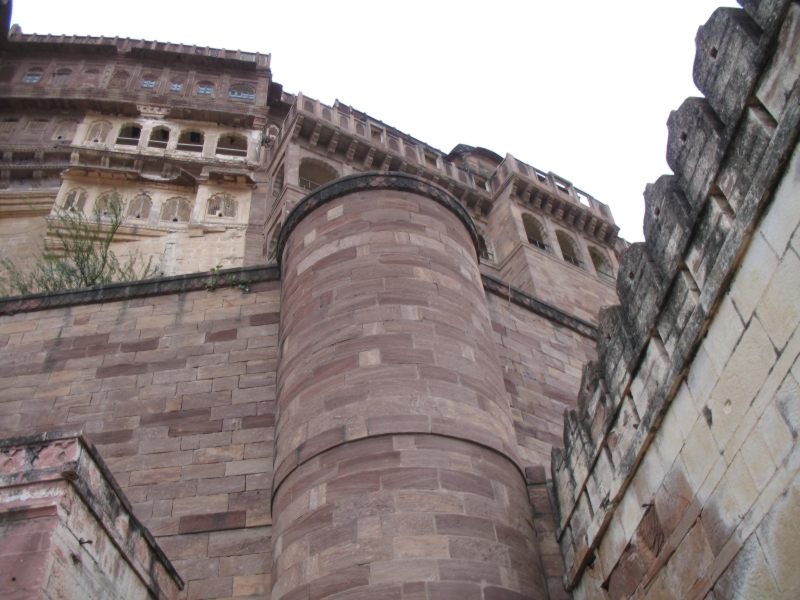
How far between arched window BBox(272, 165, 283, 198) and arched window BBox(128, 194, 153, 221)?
435cm

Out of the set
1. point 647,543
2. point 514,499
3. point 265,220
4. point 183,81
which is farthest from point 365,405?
point 183,81

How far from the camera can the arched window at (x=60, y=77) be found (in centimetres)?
3266

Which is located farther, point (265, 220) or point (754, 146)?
point (265, 220)

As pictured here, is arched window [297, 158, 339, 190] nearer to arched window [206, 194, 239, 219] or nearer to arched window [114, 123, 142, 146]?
arched window [206, 194, 239, 219]

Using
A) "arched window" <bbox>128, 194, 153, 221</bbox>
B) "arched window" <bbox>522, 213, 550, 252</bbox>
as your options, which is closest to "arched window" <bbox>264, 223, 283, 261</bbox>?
"arched window" <bbox>128, 194, 153, 221</bbox>

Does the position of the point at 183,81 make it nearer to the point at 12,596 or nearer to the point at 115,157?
the point at 115,157

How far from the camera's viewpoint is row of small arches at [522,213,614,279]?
29156 millimetres

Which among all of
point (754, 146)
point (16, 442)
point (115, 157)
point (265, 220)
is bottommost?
point (16, 442)

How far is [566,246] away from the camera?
30.2 metres

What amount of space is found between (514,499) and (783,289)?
4.04 m

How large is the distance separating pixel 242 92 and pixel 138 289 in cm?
2474

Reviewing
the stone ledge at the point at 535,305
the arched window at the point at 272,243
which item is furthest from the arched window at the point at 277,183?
the stone ledge at the point at 535,305

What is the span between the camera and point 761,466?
4.23 m

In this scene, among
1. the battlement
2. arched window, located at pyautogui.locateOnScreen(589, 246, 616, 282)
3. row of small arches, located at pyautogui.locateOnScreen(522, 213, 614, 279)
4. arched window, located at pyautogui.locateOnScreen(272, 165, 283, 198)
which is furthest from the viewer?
the battlement
